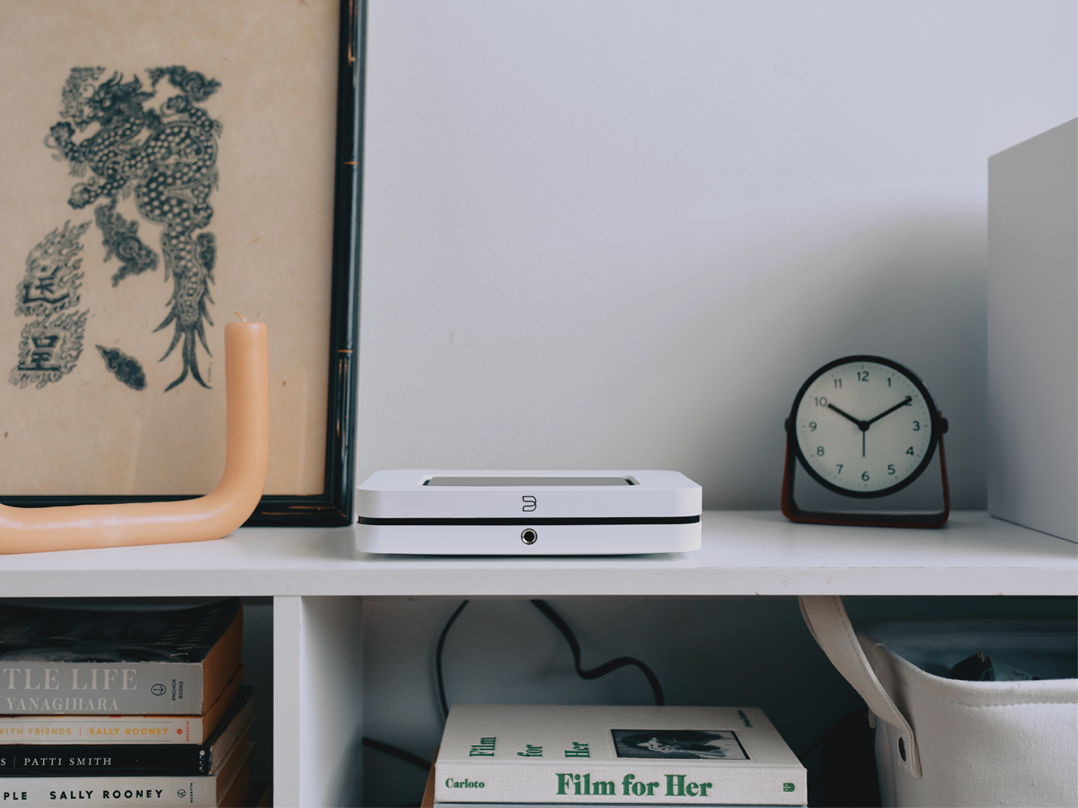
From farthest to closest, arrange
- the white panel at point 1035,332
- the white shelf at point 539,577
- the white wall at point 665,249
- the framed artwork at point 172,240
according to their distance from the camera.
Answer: the white wall at point 665,249, the framed artwork at point 172,240, the white panel at point 1035,332, the white shelf at point 539,577

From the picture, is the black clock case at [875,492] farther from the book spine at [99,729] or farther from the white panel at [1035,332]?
the book spine at [99,729]

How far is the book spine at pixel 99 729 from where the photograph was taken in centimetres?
61

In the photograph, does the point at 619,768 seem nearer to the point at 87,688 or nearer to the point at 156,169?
the point at 87,688

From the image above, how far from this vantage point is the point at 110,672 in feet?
2.02

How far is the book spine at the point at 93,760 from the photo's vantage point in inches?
24.0

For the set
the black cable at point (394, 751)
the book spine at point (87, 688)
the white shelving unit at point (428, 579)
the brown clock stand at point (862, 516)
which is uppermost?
the brown clock stand at point (862, 516)

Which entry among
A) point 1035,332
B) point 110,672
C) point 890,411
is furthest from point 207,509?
point 1035,332

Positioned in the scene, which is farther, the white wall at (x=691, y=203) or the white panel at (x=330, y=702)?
the white wall at (x=691, y=203)

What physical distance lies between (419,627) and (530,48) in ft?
2.62

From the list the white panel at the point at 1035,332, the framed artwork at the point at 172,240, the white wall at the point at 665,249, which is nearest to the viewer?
the white panel at the point at 1035,332

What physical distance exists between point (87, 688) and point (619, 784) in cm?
49

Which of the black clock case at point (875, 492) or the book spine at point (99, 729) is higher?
the black clock case at point (875, 492)

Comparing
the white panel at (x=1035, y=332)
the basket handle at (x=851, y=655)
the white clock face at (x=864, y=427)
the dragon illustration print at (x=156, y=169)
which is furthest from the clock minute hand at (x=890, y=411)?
the dragon illustration print at (x=156, y=169)

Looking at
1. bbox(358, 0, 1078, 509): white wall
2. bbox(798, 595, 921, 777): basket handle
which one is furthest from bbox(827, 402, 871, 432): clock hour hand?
bbox(798, 595, 921, 777): basket handle
